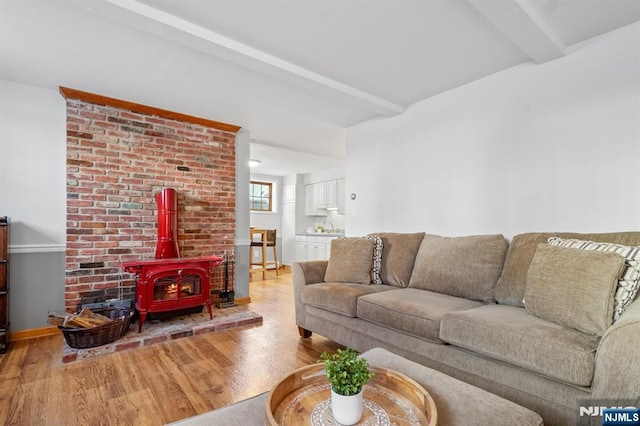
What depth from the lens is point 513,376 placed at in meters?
1.61

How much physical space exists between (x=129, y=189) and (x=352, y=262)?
2532 millimetres

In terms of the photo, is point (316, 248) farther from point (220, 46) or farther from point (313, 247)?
point (220, 46)

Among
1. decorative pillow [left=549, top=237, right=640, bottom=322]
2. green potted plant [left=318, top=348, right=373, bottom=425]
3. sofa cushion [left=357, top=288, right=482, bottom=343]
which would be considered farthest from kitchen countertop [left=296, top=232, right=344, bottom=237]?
green potted plant [left=318, top=348, right=373, bottom=425]

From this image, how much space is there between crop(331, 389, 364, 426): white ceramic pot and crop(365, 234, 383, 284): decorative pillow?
6.56 ft

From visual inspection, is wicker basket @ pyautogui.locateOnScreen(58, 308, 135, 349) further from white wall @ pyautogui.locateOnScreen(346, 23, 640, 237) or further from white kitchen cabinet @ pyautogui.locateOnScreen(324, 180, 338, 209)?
white kitchen cabinet @ pyautogui.locateOnScreen(324, 180, 338, 209)

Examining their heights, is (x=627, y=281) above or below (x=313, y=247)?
above

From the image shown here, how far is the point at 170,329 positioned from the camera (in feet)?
10.1

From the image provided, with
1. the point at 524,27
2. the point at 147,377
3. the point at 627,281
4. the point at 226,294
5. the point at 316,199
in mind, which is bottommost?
the point at 147,377

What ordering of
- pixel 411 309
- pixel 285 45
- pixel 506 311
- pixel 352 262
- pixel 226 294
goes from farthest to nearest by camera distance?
Answer: 1. pixel 226 294
2. pixel 352 262
3. pixel 285 45
4. pixel 411 309
5. pixel 506 311

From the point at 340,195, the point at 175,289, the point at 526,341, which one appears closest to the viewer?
the point at 526,341

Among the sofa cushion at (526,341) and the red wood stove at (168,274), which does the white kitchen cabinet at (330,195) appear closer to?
the red wood stove at (168,274)

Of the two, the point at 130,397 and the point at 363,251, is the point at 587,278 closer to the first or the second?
the point at 363,251

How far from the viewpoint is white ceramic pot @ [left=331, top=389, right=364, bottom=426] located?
101cm

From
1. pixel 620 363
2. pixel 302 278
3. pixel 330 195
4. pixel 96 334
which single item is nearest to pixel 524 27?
pixel 620 363
